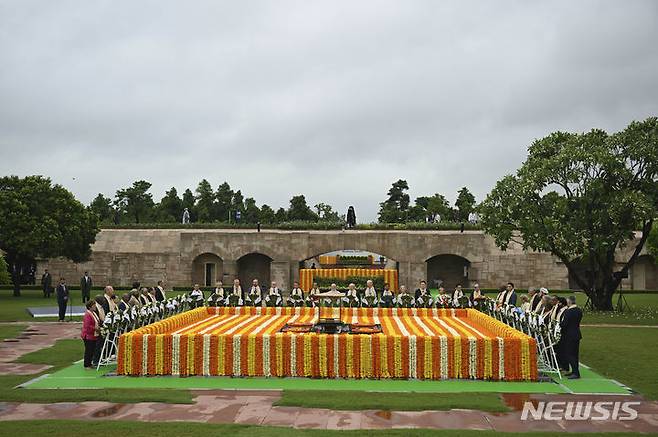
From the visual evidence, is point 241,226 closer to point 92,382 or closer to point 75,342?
point 75,342

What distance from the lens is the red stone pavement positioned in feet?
26.3

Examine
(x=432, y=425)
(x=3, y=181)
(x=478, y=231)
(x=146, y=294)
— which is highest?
(x=3, y=181)

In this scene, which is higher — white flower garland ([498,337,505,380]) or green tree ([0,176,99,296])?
green tree ([0,176,99,296])

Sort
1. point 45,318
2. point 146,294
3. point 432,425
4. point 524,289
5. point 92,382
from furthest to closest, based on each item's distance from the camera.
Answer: point 524,289 < point 45,318 < point 146,294 < point 92,382 < point 432,425

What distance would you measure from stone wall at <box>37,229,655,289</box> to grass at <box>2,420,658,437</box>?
80.3ft

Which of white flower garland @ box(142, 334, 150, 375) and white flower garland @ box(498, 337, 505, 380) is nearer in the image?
white flower garland @ box(498, 337, 505, 380)

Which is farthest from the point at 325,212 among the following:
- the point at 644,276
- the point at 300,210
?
the point at 644,276

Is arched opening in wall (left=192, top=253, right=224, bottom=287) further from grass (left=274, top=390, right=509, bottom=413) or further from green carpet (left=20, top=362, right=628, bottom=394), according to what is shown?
grass (left=274, top=390, right=509, bottom=413)

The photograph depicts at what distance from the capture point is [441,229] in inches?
1358

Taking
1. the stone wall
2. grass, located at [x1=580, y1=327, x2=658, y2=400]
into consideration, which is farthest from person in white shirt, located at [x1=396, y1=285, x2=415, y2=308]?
the stone wall

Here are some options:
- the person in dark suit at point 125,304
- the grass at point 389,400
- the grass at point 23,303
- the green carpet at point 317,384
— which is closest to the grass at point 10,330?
the grass at point 23,303

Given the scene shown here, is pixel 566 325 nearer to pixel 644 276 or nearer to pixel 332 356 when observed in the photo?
pixel 332 356

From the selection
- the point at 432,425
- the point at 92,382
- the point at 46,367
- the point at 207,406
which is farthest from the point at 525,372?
the point at 46,367

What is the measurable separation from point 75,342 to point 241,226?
2088 centimetres
